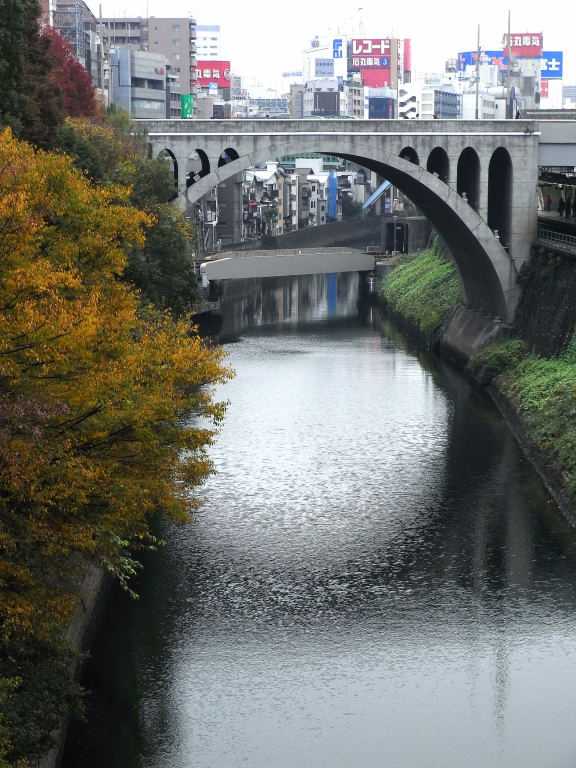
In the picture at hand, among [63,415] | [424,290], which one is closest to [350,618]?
[63,415]

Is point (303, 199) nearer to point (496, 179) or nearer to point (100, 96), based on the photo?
point (100, 96)

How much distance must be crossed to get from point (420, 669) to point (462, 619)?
3.29 m

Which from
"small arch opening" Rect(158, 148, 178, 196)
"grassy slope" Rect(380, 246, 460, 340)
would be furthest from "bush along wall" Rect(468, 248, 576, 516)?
"small arch opening" Rect(158, 148, 178, 196)

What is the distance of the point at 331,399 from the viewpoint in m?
61.2

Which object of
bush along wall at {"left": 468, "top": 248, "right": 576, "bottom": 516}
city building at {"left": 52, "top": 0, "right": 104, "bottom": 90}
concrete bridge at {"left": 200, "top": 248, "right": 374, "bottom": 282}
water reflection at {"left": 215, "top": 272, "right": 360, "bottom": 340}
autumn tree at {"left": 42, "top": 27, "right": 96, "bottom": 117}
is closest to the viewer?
bush along wall at {"left": 468, "top": 248, "right": 576, "bottom": 516}

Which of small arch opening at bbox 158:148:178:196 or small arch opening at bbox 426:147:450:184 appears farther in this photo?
small arch opening at bbox 426:147:450:184

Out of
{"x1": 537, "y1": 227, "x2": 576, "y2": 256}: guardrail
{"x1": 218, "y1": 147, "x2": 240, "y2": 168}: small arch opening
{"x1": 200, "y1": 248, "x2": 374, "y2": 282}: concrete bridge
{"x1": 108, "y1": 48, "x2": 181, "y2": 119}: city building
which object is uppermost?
{"x1": 108, "y1": 48, "x2": 181, "y2": 119}: city building

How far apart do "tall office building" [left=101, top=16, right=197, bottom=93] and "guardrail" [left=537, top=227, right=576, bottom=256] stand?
104423 millimetres

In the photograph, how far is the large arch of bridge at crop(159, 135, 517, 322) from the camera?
67500mm

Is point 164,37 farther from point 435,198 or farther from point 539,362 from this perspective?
point 539,362

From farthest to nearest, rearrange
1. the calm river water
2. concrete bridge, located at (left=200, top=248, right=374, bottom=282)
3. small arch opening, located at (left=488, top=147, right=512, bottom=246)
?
concrete bridge, located at (left=200, top=248, right=374, bottom=282) < small arch opening, located at (left=488, top=147, right=512, bottom=246) < the calm river water

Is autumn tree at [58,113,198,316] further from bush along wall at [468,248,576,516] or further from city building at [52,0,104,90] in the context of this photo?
city building at [52,0,104,90]

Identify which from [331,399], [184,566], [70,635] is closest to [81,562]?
[70,635]

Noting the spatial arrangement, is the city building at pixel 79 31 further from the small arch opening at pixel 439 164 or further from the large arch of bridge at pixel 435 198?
the small arch opening at pixel 439 164
